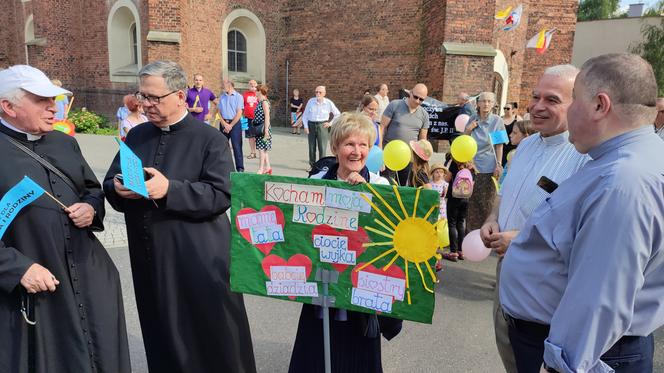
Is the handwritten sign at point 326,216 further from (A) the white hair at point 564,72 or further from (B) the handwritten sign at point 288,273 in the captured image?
(A) the white hair at point 564,72

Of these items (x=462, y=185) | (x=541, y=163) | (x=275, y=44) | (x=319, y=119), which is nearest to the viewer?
(x=541, y=163)

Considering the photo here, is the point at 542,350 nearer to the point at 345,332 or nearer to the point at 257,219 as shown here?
the point at 345,332

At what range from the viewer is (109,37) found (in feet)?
55.7

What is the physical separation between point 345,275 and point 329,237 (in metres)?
0.19

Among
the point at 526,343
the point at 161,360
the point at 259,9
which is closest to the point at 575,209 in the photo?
the point at 526,343

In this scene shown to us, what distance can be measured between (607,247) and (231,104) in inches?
369

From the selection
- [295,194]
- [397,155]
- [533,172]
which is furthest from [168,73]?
[397,155]

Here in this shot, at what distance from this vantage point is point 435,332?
3863mm

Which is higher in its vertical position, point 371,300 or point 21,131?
point 21,131

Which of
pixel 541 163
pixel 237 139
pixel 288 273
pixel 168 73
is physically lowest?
pixel 237 139

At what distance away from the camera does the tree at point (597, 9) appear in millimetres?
46625

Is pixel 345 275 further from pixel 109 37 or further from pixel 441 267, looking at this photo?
pixel 109 37

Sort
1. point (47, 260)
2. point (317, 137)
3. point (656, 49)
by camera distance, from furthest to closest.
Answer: point (656, 49), point (317, 137), point (47, 260)

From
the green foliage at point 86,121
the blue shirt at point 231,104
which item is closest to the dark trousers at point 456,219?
the blue shirt at point 231,104
